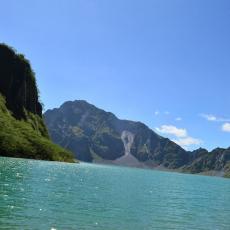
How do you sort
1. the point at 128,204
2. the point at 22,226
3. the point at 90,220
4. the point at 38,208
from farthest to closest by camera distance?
the point at 128,204 → the point at 38,208 → the point at 90,220 → the point at 22,226

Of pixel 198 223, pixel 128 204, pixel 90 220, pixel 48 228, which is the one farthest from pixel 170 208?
pixel 48 228

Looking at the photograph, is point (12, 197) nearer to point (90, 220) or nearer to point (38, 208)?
point (38, 208)

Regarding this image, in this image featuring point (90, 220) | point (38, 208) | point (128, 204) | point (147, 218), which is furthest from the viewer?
point (128, 204)

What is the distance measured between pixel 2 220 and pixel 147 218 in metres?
19.1

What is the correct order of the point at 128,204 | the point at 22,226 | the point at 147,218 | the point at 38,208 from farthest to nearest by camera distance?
the point at 128,204
the point at 147,218
the point at 38,208
the point at 22,226

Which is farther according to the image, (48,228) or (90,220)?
(90,220)

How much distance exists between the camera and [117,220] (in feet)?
152

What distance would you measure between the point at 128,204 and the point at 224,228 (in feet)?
53.7

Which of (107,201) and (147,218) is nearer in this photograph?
(147,218)

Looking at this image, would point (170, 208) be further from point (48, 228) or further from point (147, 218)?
point (48, 228)

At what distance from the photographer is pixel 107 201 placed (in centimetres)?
6269

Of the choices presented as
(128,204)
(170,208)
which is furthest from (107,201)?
(170,208)

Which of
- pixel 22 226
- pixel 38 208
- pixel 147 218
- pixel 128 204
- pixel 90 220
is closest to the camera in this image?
pixel 22 226

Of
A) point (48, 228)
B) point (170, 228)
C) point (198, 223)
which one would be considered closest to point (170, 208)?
point (198, 223)
